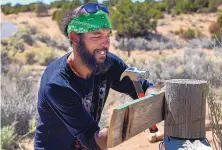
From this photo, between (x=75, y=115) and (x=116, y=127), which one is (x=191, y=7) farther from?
(x=116, y=127)

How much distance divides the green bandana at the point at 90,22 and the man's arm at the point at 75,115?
14.5 inches

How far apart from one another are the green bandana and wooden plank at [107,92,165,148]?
0.52 metres

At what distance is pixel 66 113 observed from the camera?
2.52 meters

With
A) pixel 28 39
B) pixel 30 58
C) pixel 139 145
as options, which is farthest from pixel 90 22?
pixel 28 39

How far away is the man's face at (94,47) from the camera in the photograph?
261cm

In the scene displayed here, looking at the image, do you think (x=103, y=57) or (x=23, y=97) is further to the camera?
(x=23, y=97)

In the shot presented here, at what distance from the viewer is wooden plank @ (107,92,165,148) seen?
2109 mm

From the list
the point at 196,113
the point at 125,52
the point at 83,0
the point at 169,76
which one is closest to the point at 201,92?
the point at 196,113

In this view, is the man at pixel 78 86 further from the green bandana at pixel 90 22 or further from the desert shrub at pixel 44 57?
the desert shrub at pixel 44 57

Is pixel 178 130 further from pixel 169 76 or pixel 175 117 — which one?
pixel 169 76

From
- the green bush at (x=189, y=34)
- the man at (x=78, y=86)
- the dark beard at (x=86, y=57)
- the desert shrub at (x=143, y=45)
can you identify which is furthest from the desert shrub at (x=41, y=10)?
the dark beard at (x=86, y=57)

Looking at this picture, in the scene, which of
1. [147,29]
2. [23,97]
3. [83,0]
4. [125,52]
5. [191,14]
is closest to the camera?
[83,0]

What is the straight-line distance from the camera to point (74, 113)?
2.48 m

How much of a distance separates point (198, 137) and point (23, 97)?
576 centimetres
